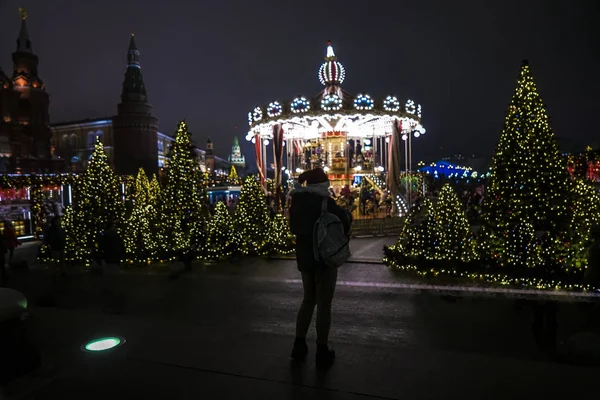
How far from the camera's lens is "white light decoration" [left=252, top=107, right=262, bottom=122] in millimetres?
19703

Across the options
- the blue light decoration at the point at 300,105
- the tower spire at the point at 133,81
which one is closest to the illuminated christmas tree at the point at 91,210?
the blue light decoration at the point at 300,105

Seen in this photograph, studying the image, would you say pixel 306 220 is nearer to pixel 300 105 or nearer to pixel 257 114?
pixel 300 105

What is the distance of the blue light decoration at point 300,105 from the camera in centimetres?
1802

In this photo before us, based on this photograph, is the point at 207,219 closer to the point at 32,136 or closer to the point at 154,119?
the point at 32,136

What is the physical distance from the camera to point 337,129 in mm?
21297

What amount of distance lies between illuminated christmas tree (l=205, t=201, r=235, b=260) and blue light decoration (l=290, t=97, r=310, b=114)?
7.45m

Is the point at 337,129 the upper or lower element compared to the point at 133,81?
lower

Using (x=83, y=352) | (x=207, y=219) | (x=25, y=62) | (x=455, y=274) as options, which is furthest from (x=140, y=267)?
(x=25, y=62)

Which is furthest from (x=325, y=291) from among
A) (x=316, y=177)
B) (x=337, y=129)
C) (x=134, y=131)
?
(x=134, y=131)

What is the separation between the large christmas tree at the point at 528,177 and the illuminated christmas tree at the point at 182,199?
26.7 feet

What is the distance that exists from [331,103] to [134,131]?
4492 centimetres

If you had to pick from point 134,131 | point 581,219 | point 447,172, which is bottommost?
point 581,219

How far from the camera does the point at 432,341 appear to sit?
16.8 ft

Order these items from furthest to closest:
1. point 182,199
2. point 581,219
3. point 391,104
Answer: point 391,104
point 182,199
point 581,219
